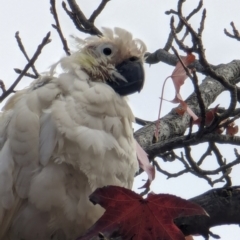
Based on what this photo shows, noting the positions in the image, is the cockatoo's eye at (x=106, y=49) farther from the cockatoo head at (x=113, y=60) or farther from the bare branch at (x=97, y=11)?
the bare branch at (x=97, y=11)

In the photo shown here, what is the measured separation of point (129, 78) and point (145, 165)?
1.91 ft

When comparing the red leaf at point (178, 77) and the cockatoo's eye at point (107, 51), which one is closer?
the red leaf at point (178, 77)

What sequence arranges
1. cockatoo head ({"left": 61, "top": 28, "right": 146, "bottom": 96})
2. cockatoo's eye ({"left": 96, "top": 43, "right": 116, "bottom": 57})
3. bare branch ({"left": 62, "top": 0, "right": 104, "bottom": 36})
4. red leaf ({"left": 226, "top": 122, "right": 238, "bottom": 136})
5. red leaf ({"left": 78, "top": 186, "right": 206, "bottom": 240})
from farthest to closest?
1. bare branch ({"left": 62, "top": 0, "right": 104, "bottom": 36})
2. red leaf ({"left": 226, "top": 122, "right": 238, "bottom": 136})
3. cockatoo's eye ({"left": 96, "top": 43, "right": 116, "bottom": 57})
4. cockatoo head ({"left": 61, "top": 28, "right": 146, "bottom": 96})
5. red leaf ({"left": 78, "top": 186, "right": 206, "bottom": 240})

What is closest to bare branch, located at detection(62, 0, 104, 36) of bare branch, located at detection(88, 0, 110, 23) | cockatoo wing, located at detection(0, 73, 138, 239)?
bare branch, located at detection(88, 0, 110, 23)

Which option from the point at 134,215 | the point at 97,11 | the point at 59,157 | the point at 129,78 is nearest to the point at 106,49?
the point at 129,78

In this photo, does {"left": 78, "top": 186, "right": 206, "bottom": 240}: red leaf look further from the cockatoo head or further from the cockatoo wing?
the cockatoo head

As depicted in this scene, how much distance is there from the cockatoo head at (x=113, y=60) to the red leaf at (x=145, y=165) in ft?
1.21

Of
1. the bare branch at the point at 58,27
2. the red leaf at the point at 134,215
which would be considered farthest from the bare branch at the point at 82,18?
the red leaf at the point at 134,215

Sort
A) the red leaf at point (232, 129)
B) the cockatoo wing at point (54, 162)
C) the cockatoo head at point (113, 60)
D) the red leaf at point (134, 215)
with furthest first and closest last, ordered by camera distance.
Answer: the red leaf at point (232, 129) → the cockatoo head at point (113, 60) → the cockatoo wing at point (54, 162) → the red leaf at point (134, 215)

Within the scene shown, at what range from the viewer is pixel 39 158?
2742 mm

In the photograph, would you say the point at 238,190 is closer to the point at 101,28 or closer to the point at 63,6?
the point at 101,28

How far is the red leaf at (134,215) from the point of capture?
2137mm

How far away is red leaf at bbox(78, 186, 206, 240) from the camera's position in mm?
2137

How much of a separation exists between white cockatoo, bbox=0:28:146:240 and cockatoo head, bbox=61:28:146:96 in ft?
0.77
